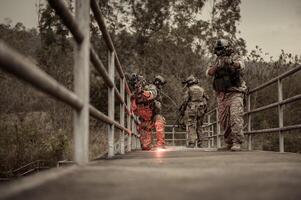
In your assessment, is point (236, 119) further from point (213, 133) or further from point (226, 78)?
point (213, 133)

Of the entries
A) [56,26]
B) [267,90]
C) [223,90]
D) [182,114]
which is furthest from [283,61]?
[223,90]

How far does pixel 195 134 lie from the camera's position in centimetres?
1192

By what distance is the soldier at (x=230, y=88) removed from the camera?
22.8 ft

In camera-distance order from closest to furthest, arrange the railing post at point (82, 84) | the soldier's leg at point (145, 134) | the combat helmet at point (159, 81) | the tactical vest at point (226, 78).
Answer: the railing post at point (82, 84) < the tactical vest at point (226, 78) < the soldier's leg at point (145, 134) < the combat helmet at point (159, 81)

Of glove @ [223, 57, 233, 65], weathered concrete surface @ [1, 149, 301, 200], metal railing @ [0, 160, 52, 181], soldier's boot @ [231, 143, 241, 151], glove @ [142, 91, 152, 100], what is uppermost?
glove @ [223, 57, 233, 65]

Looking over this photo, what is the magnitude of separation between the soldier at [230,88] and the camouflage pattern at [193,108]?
437 centimetres

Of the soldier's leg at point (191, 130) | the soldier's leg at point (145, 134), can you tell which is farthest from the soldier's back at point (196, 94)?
the soldier's leg at point (145, 134)

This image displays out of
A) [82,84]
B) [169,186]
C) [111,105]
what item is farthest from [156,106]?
[169,186]

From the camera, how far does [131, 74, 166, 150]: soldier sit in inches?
382

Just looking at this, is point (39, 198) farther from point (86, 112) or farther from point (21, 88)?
point (21, 88)

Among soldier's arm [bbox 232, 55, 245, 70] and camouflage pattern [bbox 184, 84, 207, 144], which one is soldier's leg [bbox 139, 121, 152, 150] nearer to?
camouflage pattern [bbox 184, 84, 207, 144]

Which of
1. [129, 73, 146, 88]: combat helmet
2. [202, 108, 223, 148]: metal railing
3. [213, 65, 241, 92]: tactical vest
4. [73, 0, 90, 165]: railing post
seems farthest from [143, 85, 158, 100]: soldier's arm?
[73, 0, 90, 165]: railing post

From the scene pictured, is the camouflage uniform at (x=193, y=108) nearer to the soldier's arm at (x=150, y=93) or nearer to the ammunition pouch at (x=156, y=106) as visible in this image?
the ammunition pouch at (x=156, y=106)

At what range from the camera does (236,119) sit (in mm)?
7141
